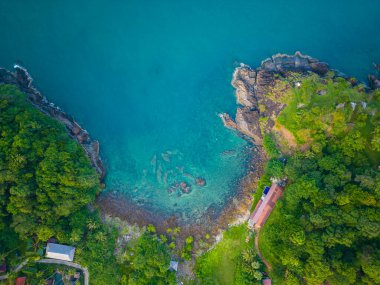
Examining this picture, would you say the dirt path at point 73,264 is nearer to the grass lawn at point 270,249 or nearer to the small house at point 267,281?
the small house at point 267,281

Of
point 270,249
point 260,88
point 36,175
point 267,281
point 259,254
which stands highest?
point 260,88

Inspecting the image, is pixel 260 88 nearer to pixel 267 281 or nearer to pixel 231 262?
pixel 231 262

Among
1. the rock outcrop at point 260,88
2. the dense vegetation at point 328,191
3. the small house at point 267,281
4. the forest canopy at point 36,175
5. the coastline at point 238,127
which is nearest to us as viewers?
the dense vegetation at point 328,191

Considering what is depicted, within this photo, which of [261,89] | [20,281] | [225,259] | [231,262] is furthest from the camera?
[261,89]

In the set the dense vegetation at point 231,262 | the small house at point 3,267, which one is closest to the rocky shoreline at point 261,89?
the dense vegetation at point 231,262

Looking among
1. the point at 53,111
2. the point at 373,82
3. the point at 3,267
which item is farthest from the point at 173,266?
the point at 373,82

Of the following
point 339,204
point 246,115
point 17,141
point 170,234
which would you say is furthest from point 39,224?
point 339,204

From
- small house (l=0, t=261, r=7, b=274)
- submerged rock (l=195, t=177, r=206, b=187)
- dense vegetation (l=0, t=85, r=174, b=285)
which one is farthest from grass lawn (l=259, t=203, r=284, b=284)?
small house (l=0, t=261, r=7, b=274)
